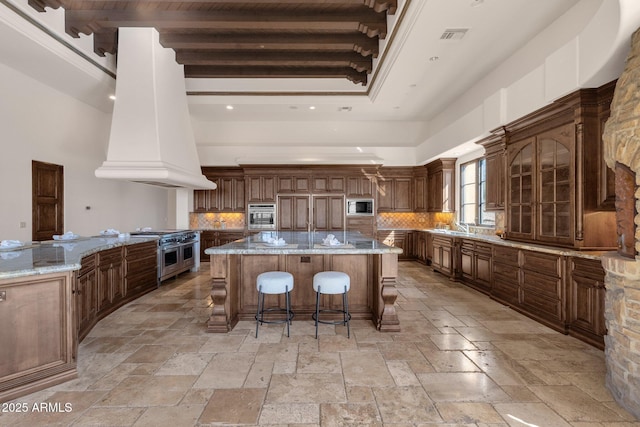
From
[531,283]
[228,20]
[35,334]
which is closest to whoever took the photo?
[35,334]

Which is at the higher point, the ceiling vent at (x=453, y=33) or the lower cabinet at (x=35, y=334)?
the ceiling vent at (x=453, y=33)

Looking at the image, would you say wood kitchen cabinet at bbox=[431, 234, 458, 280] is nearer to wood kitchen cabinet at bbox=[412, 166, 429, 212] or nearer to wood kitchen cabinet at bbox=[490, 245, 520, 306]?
wood kitchen cabinet at bbox=[490, 245, 520, 306]

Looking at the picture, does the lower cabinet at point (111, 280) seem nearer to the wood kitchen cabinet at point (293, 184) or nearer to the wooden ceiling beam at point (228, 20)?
the wooden ceiling beam at point (228, 20)

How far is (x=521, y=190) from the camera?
4.19 meters

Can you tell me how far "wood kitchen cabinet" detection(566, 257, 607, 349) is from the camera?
9.47 ft

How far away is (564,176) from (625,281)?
184 centimetres

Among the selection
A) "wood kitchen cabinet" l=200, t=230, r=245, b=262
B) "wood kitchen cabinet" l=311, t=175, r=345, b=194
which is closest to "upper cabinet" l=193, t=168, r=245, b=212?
"wood kitchen cabinet" l=200, t=230, r=245, b=262

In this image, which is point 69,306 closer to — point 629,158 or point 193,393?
point 193,393

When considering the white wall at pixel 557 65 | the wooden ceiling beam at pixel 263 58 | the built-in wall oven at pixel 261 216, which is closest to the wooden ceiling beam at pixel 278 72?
the wooden ceiling beam at pixel 263 58

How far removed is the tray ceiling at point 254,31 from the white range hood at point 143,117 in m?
0.28

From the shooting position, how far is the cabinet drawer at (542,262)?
337 centimetres

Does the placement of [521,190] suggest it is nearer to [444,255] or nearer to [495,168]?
[495,168]

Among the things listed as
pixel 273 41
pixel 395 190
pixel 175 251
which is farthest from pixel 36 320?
pixel 395 190

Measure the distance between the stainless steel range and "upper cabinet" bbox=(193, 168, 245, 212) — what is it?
4.66 ft
